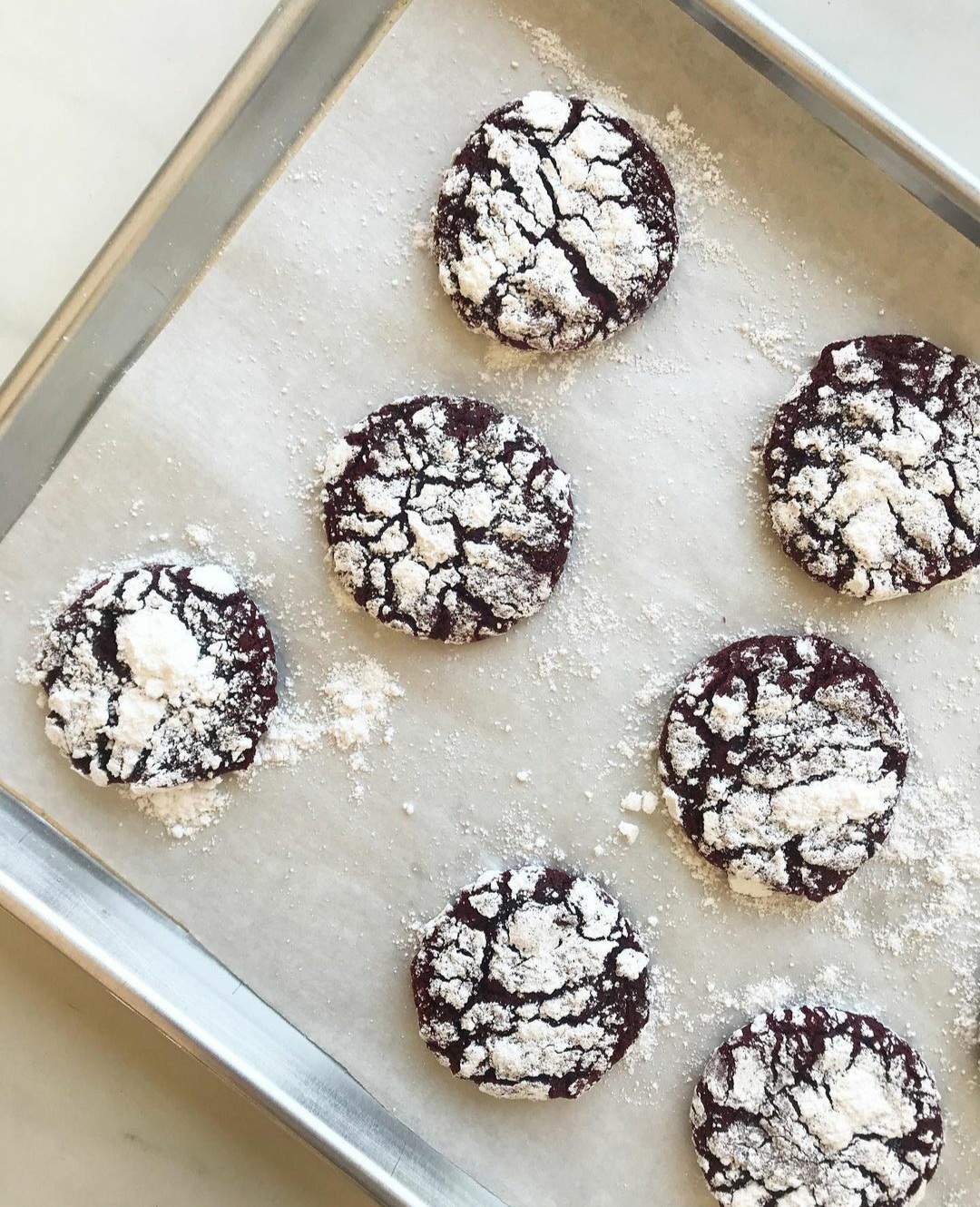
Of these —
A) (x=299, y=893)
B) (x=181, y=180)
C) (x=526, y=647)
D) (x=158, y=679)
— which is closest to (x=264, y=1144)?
(x=299, y=893)

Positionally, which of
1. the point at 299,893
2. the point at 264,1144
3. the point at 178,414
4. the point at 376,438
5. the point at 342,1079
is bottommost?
the point at 264,1144

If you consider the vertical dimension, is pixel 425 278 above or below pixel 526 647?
above

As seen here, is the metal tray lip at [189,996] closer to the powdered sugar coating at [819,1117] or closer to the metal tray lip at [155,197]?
the powdered sugar coating at [819,1117]

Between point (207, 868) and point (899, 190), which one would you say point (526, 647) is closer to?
point (207, 868)

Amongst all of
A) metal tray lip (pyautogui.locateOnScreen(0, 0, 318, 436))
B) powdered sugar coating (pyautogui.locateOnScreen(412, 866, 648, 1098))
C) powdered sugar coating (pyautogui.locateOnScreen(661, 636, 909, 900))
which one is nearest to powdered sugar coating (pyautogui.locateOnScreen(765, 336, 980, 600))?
powdered sugar coating (pyautogui.locateOnScreen(661, 636, 909, 900))

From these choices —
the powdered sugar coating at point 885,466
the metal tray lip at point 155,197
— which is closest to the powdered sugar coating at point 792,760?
the powdered sugar coating at point 885,466

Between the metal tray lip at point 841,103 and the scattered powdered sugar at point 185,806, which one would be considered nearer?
the metal tray lip at point 841,103

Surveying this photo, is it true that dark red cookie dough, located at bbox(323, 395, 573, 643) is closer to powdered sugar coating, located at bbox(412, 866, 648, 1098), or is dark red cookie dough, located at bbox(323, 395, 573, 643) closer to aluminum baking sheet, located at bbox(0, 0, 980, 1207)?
aluminum baking sheet, located at bbox(0, 0, 980, 1207)
